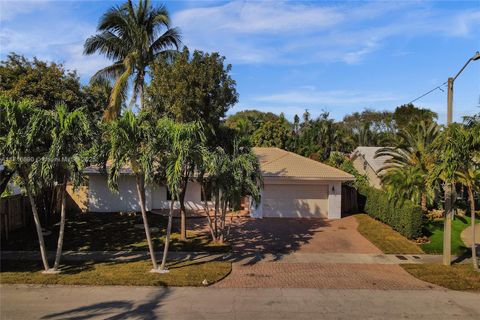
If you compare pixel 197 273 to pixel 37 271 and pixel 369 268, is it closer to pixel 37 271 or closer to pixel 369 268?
pixel 37 271

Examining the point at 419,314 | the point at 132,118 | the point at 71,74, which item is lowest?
the point at 419,314

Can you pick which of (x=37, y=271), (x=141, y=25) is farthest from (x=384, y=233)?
(x=141, y=25)

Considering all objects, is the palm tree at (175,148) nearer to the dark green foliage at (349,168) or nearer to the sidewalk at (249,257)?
the sidewalk at (249,257)

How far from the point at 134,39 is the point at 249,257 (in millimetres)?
13458

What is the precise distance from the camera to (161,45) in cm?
2273

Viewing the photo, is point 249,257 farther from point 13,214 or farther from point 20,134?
point 13,214

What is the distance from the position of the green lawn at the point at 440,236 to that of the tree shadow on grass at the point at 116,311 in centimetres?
1098

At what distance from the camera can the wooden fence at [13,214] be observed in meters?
17.3

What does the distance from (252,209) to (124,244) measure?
9044 mm

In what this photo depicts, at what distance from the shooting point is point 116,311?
948cm

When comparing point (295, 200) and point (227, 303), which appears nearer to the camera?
point (227, 303)

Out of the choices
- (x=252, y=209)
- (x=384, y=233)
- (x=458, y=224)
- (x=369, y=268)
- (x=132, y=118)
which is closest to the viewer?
(x=132, y=118)

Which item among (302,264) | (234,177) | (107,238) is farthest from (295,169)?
(107,238)

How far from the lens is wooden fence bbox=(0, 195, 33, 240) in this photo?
17258 mm
